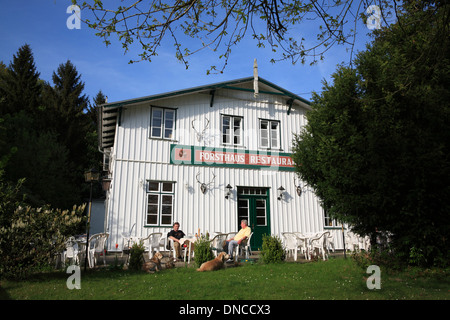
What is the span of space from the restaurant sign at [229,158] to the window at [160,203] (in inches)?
40.8

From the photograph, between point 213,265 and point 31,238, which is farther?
point 213,265

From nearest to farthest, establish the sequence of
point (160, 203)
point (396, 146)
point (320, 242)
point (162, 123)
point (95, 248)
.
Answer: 1. point (396, 146)
2. point (95, 248)
3. point (320, 242)
4. point (160, 203)
5. point (162, 123)

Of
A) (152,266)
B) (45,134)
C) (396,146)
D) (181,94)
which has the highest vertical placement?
(45,134)

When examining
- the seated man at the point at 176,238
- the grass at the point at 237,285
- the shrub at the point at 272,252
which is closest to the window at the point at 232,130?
the seated man at the point at 176,238

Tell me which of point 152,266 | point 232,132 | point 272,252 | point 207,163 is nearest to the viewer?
point 152,266

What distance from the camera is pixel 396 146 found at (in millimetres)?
7078

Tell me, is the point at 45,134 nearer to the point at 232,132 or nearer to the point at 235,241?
the point at 232,132

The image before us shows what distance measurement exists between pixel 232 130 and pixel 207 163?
6.34 ft

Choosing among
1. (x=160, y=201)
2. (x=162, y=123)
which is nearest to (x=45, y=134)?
(x=162, y=123)

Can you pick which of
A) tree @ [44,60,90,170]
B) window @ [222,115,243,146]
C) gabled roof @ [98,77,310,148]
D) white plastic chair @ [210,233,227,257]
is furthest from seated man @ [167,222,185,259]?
tree @ [44,60,90,170]

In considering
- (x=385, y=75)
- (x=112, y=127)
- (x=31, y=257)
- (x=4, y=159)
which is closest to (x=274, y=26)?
(x=385, y=75)

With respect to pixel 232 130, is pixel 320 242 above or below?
below
